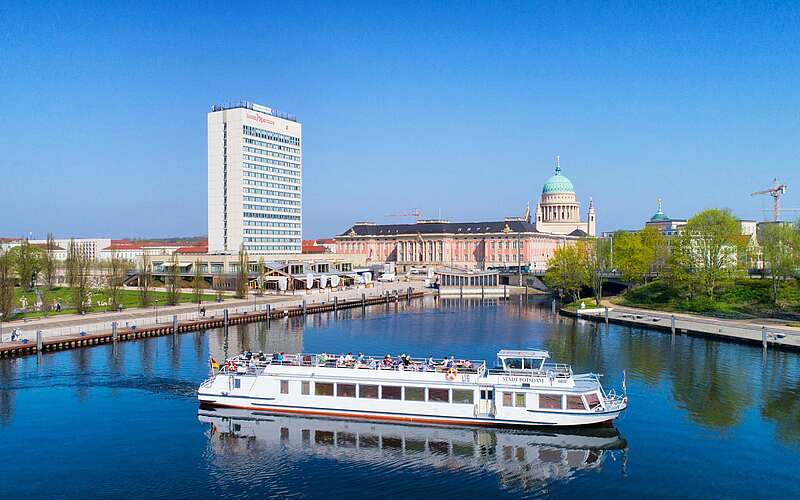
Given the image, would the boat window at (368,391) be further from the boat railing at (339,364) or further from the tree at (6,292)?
the tree at (6,292)

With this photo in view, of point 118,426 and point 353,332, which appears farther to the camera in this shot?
point 353,332

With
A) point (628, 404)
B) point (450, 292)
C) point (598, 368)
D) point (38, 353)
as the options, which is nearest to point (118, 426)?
point (38, 353)

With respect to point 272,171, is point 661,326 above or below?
below

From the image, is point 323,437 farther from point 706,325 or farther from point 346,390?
point 706,325

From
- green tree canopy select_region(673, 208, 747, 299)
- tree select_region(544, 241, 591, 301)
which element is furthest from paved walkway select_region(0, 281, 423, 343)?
green tree canopy select_region(673, 208, 747, 299)

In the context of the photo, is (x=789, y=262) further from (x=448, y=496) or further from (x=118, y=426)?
(x=118, y=426)

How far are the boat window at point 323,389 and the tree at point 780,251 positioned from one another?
7332 centimetres

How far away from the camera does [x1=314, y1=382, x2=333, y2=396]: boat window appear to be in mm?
47000

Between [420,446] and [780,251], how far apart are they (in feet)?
249

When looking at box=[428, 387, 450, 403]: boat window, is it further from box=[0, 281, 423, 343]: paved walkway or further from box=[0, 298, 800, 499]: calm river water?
box=[0, 281, 423, 343]: paved walkway

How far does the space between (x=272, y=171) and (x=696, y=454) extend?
152 metres

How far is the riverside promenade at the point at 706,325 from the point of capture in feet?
236

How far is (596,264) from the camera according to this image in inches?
4670

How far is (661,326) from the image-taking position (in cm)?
8619
